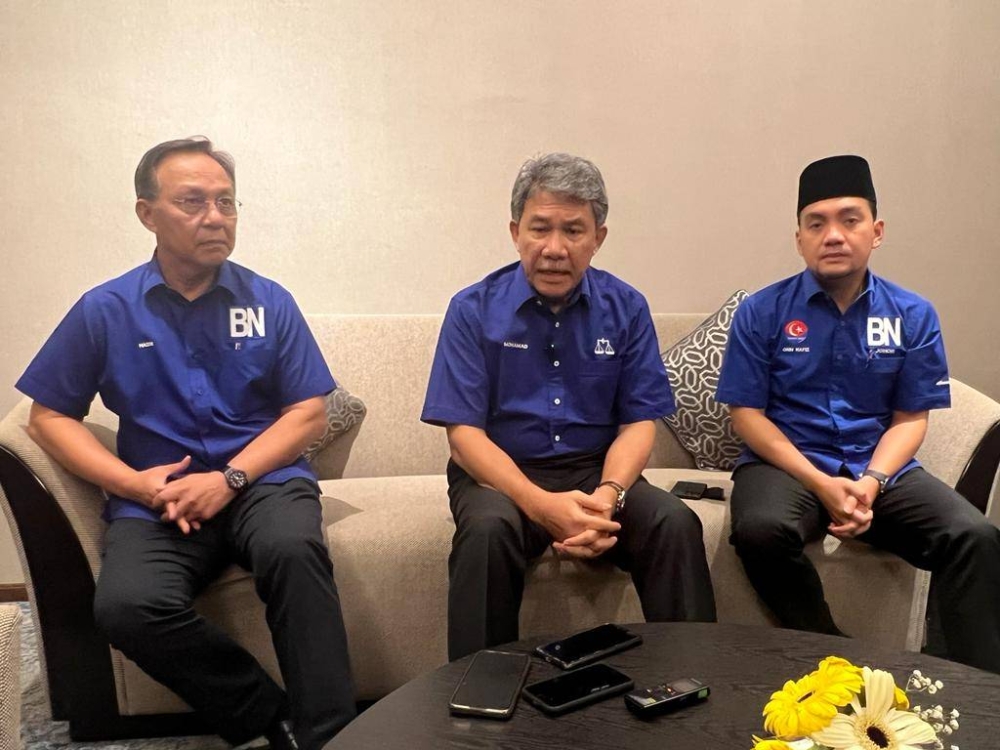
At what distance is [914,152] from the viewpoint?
282 cm

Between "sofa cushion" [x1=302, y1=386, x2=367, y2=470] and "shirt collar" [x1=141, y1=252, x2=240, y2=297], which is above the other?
"shirt collar" [x1=141, y1=252, x2=240, y2=297]

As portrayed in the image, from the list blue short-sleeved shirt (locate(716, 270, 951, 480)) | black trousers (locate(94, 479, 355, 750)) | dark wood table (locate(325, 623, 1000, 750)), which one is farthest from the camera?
blue short-sleeved shirt (locate(716, 270, 951, 480))

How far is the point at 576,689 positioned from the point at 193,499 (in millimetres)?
1003

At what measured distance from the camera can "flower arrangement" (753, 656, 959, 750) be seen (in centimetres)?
78

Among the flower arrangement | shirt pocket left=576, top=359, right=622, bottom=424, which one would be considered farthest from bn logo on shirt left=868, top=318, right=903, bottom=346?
the flower arrangement

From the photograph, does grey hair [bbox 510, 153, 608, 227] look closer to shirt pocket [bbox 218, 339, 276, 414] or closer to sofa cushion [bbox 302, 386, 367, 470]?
shirt pocket [bbox 218, 339, 276, 414]

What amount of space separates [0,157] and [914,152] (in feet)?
10.1

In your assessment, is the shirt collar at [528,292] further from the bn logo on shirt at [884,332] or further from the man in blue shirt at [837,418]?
the bn logo on shirt at [884,332]

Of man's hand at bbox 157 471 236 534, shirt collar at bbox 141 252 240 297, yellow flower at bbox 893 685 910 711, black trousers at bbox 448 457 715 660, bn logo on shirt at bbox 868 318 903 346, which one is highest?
shirt collar at bbox 141 252 240 297

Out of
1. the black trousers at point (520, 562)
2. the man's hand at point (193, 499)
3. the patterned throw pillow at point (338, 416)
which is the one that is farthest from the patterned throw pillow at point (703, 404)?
the man's hand at point (193, 499)

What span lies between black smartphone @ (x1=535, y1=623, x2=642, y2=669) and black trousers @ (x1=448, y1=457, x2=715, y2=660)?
15.4 inches

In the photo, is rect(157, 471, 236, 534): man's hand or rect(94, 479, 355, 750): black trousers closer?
rect(94, 479, 355, 750): black trousers

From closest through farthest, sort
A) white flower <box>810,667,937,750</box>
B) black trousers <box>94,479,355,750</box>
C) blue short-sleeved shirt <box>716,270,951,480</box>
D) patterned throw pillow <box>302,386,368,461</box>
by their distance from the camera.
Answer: white flower <box>810,667,937,750</box>
black trousers <box>94,479,355,750</box>
blue short-sleeved shirt <box>716,270,951,480</box>
patterned throw pillow <box>302,386,368,461</box>

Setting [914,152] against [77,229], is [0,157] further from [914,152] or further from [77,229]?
[914,152]
